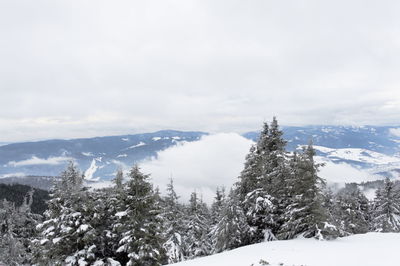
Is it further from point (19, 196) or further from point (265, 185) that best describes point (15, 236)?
point (19, 196)

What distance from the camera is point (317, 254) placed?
14492 mm

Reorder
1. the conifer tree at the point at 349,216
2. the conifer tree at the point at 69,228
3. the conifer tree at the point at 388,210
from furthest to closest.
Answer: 1. the conifer tree at the point at 349,216
2. the conifer tree at the point at 388,210
3. the conifer tree at the point at 69,228

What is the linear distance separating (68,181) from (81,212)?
96.8 inches

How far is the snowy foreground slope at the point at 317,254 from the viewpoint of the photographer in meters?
12.9

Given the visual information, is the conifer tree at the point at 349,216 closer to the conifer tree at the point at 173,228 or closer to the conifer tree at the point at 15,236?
the conifer tree at the point at 173,228

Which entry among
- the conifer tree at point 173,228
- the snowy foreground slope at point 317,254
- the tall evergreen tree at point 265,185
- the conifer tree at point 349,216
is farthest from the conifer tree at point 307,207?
the conifer tree at point 349,216

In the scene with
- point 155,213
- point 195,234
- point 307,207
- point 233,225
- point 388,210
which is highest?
point 307,207

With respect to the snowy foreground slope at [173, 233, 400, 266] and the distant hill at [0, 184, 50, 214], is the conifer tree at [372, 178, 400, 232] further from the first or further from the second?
the distant hill at [0, 184, 50, 214]

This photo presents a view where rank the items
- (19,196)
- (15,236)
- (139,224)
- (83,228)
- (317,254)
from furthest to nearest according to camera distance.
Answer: (19,196)
(15,236)
(139,224)
(83,228)
(317,254)

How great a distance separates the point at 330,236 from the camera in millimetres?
18875

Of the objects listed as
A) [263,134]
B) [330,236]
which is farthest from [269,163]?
[330,236]

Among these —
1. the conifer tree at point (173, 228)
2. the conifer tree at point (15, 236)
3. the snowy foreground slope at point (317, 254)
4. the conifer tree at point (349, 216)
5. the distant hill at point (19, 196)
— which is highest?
the snowy foreground slope at point (317, 254)

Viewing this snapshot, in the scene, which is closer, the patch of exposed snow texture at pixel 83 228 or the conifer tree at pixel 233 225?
the patch of exposed snow texture at pixel 83 228

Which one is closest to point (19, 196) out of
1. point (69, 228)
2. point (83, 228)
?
point (69, 228)
